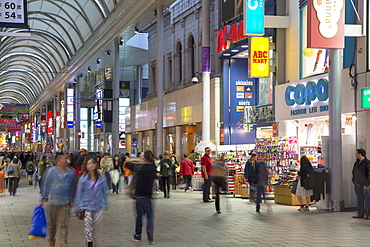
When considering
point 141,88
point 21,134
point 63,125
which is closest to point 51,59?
point 63,125

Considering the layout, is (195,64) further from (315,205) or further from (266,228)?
(266,228)

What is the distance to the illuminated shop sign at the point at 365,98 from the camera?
14.4m

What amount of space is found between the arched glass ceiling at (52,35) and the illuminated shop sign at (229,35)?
385 inches

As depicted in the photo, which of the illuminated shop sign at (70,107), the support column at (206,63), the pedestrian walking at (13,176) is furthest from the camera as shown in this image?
the illuminated shop sign at (70,107)

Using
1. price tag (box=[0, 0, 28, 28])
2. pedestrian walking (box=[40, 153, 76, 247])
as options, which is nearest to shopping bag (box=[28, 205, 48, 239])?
pedestrian walking (box=[40, 153, 76, 247])

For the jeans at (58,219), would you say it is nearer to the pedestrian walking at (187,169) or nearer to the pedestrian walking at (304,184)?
the pedestrian walking at (304,184)

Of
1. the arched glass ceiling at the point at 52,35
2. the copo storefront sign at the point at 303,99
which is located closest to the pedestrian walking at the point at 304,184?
the copo storefront sign at the point at 303,99

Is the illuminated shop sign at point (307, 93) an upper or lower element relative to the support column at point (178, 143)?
upper

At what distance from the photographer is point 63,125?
57688 millimetres

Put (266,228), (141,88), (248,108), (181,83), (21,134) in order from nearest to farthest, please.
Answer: (266,228), (248,108), (181,83), (141,88), (21,134)

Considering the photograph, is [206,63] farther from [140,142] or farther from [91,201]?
[140,142]

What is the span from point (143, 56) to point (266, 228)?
1315 inches

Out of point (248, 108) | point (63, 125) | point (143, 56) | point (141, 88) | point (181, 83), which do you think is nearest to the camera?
point (248, 108)

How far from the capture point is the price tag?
13.9 meters
